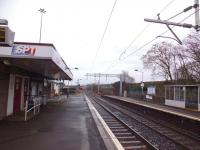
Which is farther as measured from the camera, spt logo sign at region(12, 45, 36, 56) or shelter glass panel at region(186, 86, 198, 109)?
shelter glass panel at region(186, 86, 198, 109)

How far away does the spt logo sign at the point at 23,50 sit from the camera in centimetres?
1484

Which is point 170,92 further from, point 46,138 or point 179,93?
point 46,138

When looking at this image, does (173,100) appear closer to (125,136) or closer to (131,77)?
(125,136)

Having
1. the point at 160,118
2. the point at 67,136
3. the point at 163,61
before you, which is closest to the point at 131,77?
the point at 163,61

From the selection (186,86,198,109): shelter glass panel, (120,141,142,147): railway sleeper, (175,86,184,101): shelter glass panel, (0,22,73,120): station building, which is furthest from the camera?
(175,86,184,101): shelter glass panel

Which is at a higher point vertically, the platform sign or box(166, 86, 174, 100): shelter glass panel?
the platform sign

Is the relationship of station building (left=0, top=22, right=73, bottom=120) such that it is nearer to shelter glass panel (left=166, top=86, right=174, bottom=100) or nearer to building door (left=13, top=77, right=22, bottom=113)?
building door (left=13, top=77, right=22, bottom=113)

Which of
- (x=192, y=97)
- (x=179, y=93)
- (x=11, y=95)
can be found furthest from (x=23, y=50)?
(x=179, y=93)

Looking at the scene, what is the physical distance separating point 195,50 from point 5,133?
38.2 metres

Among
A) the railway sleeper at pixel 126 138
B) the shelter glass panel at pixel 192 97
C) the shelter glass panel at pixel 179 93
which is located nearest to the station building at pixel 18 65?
the railway sleeper at pixel 126 138

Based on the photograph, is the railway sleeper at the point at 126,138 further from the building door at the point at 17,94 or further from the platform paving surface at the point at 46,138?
the building door at the point at 17,94

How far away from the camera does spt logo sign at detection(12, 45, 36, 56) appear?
48.7ft

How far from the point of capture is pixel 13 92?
20.3 m

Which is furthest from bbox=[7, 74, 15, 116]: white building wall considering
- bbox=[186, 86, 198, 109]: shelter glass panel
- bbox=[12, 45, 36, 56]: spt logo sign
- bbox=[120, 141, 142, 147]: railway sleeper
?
bbox=[186, 86, 198, 109]: shelter glass panel
